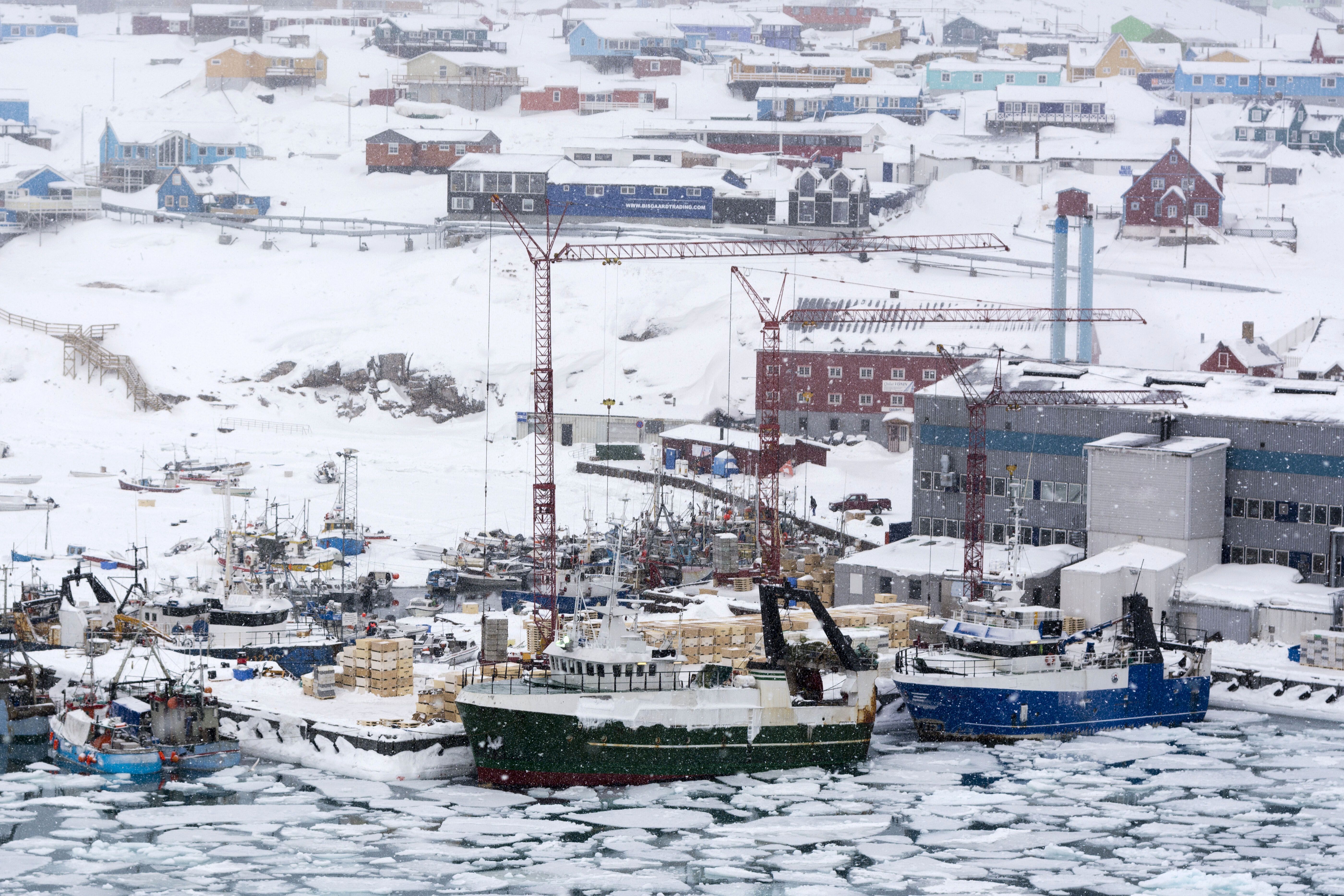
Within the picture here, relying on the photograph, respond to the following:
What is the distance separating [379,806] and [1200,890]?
1612 cm

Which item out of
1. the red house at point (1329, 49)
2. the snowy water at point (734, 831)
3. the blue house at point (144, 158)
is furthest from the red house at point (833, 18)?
the snowy water at point (734, 831)

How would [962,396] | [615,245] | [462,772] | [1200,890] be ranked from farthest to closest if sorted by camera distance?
[615,245] → [962,396] → [462,772] → [1200,890]

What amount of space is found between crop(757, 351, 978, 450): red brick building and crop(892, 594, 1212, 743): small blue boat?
30.8 meters

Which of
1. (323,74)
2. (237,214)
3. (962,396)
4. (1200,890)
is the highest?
(323,74)

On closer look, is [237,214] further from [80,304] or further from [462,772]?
[462,772]

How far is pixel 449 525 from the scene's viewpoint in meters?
73.8

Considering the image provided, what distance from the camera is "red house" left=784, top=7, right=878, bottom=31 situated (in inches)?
6437

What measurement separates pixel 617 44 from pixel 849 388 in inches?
2481

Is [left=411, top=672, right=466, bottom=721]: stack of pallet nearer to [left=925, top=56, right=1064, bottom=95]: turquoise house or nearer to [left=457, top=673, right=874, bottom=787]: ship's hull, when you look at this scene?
[left=457, top=673, right=874, bottom=787]: ship's hull

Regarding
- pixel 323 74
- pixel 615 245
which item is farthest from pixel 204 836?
pixel 323 74

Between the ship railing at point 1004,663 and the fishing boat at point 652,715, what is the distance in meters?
2.80

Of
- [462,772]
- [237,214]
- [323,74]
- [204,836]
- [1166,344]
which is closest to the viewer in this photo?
[204,836]

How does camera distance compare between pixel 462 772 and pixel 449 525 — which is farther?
pixel 449 525

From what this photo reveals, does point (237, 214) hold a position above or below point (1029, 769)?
above
